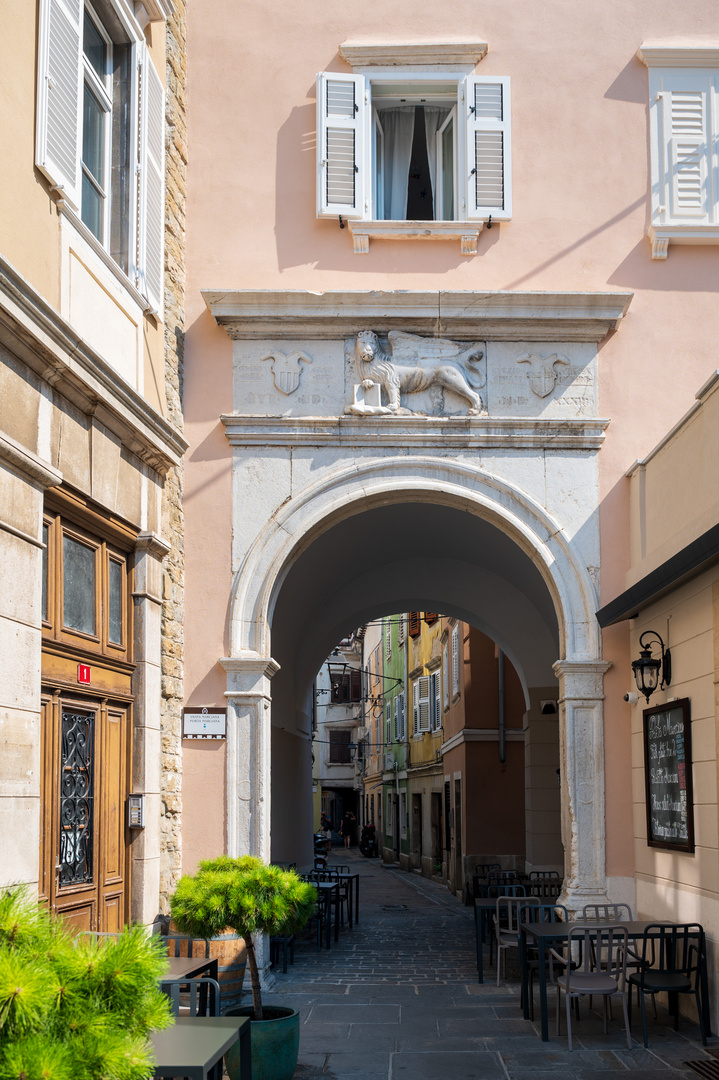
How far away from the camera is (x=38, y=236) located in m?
5.97

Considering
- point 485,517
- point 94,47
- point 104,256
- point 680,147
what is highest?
point 680,147

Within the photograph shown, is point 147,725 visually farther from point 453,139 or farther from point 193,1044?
point 453,139

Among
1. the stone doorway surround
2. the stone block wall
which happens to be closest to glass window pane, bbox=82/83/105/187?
the stone block wall

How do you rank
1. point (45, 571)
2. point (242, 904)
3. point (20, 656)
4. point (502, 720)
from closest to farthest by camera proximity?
point (20, 656) < point (242, 904) < point (45, 571) < point (502, 720)

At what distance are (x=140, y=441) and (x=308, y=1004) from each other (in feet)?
13.9

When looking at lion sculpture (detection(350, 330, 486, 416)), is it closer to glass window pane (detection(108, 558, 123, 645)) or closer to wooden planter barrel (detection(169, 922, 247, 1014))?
glass window pane (detection(108, 558, 123, 645))

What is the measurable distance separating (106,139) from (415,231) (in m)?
2.85

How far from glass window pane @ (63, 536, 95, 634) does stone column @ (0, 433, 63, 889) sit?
0.80 metres

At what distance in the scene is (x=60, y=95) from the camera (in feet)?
20.8

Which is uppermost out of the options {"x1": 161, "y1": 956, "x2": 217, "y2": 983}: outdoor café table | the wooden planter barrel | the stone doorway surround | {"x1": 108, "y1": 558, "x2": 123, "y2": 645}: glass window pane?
the stone doorway surround

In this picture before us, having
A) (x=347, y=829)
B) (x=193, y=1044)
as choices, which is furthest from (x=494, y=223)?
(x=347, y=829)

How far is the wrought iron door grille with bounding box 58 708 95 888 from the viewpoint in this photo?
6.40m

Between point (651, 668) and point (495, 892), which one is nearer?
point (651, 668)

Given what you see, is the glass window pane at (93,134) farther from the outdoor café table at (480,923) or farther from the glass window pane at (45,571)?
the outdoor café table at (480,923)
